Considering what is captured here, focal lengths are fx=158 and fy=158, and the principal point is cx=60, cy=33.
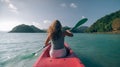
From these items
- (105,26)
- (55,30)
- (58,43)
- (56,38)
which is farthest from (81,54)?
(105,26)

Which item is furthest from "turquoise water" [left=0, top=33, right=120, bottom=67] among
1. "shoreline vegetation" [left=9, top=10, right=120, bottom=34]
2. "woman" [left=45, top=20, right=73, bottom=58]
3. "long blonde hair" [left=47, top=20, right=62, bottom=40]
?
"shoreline vegetation" [left=9, top=10, right=120, bottom=34]

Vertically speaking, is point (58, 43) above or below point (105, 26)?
below

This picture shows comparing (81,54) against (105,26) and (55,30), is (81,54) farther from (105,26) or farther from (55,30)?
(105,26)

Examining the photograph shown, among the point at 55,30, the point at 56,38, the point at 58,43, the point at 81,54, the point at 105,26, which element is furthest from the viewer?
the point at 105,26

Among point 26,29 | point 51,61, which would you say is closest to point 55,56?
point 51,61

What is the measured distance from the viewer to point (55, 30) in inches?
245

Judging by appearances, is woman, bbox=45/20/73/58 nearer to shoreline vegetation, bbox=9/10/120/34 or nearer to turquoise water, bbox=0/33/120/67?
turquoise water, bbox=0/33/120/67

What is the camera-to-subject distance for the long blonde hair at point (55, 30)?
20.3 ft

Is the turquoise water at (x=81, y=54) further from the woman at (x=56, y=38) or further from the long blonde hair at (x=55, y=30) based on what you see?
the long blonde hair at (x=55, y=30)

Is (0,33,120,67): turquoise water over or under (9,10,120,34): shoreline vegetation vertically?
under

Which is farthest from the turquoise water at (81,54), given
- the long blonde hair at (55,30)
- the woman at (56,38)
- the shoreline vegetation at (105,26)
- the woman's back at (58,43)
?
the shoreline vegetation at (105,26)

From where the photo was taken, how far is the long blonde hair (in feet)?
20.3

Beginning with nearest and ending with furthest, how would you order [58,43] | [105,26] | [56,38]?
[56,38]
[58,43]
[105,26]

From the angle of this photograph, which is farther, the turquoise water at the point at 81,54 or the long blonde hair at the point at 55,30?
the turquoise water at the point at 81,54
